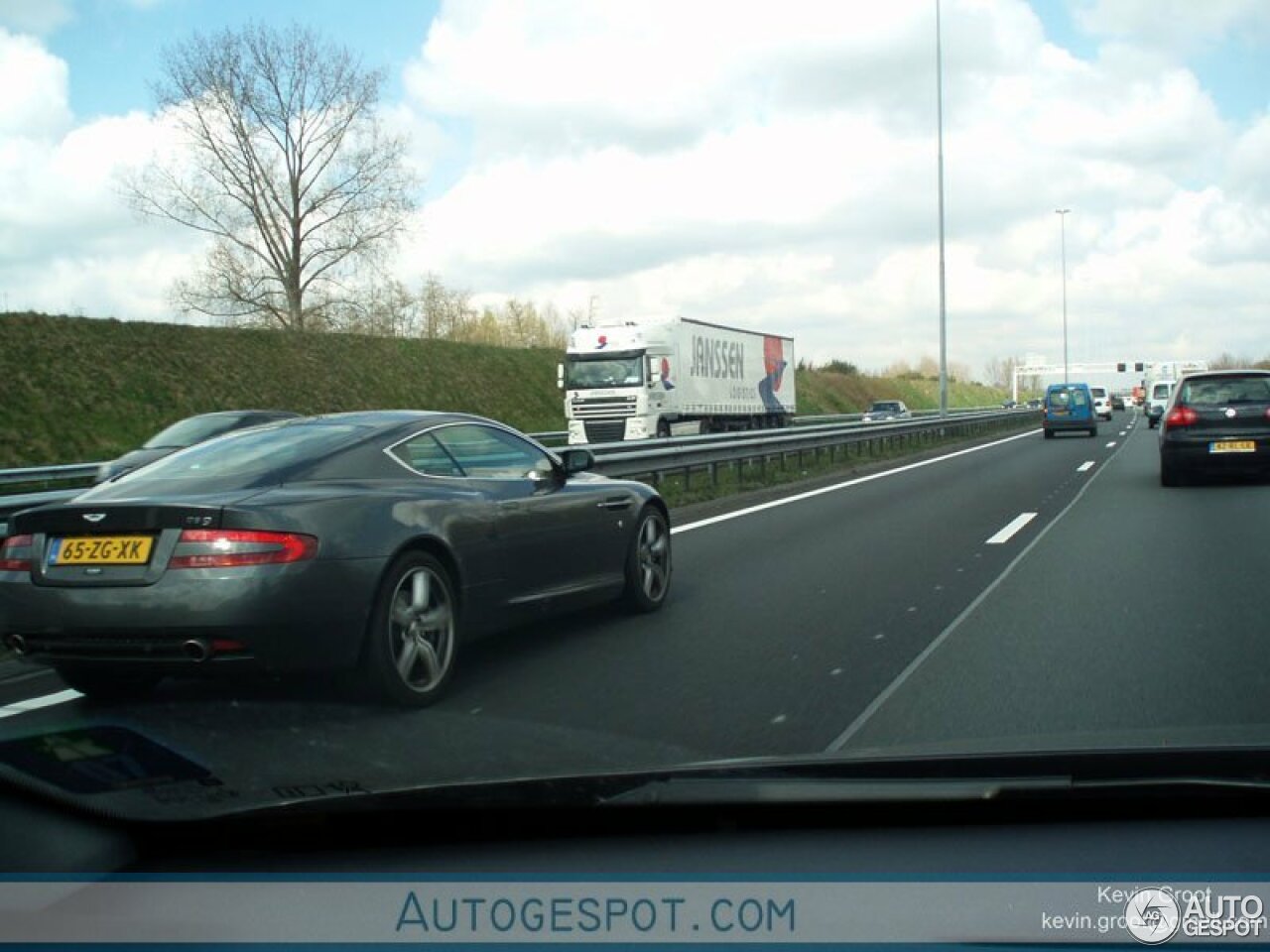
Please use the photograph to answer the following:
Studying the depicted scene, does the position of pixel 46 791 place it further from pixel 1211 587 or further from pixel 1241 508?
pixel 1241 508

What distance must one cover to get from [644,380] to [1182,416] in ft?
47.4

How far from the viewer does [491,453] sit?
6688 millimetres

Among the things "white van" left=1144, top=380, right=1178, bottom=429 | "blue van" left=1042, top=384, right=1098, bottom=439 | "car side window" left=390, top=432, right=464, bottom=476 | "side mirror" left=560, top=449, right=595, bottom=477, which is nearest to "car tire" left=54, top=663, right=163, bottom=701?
"car side window" left=390, top=432, right=464, bottom=476

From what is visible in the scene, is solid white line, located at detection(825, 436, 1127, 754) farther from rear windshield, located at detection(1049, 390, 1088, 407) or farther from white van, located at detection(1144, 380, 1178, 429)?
white van, located at detection(1144, 380, 1178, 429)

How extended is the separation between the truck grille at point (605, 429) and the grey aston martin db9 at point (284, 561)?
22898mm

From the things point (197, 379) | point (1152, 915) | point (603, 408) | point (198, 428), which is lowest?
point (1152, 915)

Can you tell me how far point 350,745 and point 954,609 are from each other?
4.64 m

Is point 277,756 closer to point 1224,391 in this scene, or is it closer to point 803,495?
point 803,495

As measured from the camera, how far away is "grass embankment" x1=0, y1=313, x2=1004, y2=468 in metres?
28.5

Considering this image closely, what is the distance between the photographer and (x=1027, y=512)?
46.3 feet

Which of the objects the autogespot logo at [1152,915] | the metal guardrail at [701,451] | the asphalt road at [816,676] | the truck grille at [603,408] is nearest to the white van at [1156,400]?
the metal guardrail at [701,451]

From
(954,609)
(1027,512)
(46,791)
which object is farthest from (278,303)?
(46,791)

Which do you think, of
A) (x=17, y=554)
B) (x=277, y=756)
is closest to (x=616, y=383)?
(x=17, y=554)

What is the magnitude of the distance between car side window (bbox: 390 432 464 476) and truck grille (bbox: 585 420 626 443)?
22.9m
